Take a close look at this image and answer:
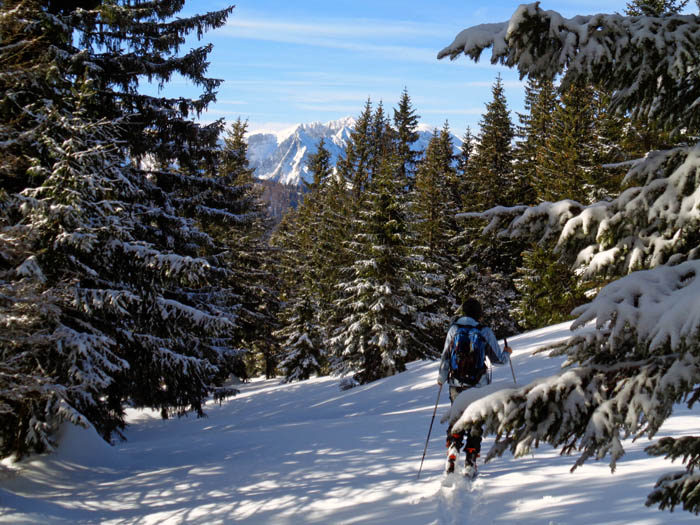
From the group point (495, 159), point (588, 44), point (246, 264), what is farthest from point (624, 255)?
point (495, 159)

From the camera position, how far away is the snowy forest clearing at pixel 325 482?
4941 millimetres

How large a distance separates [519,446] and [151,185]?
473 inches

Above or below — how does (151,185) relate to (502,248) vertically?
above

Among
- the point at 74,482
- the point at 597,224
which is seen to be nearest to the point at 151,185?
the point at 74,482

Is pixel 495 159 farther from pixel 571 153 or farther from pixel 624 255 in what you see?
pixel 624 255

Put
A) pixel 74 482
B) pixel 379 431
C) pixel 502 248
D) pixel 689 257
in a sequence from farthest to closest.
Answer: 1. pixel 502 248
2. pixel 379 431
3. pixel 74 482
4. pixel 689 257

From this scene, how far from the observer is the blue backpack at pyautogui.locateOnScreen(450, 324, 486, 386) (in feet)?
19.8

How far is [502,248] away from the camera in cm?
3141

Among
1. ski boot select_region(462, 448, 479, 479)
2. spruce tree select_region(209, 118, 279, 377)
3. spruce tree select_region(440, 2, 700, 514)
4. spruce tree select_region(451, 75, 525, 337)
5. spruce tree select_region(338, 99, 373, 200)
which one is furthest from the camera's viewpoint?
spruce tree select_region(338, 99, 373, 200)

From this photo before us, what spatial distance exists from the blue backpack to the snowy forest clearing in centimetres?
126

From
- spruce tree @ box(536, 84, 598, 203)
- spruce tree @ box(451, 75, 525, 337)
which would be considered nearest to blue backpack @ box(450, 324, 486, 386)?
spruce tree @ box(536, 84, 598, 203)

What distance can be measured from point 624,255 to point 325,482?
18.6ft

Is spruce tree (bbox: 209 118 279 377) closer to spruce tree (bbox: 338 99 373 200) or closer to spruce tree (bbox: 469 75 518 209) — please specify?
spruce tree (bbox: 338 99 373 200)

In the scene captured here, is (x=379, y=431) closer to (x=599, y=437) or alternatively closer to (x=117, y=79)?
(x=599, y=437)
